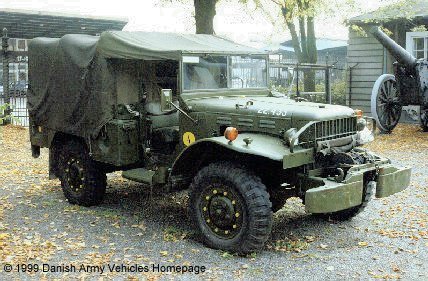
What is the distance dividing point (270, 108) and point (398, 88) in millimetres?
9088

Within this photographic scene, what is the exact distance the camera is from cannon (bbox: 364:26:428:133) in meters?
13.8

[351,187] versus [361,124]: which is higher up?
[361,124]

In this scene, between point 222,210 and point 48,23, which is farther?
point 48,23

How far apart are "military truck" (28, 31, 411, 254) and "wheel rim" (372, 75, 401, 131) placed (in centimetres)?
737

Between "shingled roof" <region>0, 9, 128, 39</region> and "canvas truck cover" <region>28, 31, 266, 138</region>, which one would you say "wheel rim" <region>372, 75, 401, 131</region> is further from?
"shingled roof" <region>0, 9, 128, 39</region>

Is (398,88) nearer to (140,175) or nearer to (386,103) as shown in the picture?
(386,103)

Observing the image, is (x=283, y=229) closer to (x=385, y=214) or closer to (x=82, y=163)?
(x=385, y=214)

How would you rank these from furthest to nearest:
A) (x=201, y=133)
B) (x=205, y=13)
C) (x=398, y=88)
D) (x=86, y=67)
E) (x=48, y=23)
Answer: (x=48, y=23) → (x=398, y=88) → (x=205, y=13) → (x=86, y=67) → (x=201, y=133)

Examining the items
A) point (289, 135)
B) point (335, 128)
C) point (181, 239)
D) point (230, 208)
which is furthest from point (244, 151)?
point (181, 239)

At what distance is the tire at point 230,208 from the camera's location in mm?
5605

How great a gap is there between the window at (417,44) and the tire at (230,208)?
13137mm

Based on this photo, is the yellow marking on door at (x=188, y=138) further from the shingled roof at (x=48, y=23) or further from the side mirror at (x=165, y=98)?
the shingled roof at (x=48, y=23)

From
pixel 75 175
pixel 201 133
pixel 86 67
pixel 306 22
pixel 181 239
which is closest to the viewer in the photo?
pixel 181 239

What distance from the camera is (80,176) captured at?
25.5 feet
